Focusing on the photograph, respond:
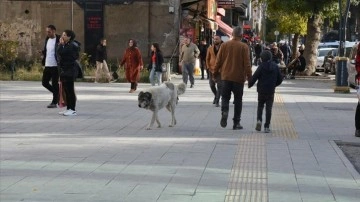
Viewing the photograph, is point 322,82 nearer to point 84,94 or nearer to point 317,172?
point 84,94

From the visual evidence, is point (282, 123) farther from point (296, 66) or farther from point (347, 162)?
point (296, 66)

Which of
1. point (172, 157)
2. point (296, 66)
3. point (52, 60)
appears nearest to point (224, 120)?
point (172, 157)

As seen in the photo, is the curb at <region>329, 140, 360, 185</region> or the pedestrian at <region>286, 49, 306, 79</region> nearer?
the curb at <region>329, 140, 360, 185</region>

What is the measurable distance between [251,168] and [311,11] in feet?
76.2

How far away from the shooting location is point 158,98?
39.6 ft

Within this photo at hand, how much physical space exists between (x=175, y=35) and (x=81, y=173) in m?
22.9

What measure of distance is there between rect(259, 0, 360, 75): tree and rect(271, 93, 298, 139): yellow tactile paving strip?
44.6 feet

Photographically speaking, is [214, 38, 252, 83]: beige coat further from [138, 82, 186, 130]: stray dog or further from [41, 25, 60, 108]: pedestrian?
[41, 25, 60, 108]: pedestrian

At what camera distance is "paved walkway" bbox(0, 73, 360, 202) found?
23.5 feet

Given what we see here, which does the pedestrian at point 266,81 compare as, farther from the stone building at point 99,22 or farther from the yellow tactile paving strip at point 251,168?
the stone building at point 99,22

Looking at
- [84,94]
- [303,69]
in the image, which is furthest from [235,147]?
[303,69]

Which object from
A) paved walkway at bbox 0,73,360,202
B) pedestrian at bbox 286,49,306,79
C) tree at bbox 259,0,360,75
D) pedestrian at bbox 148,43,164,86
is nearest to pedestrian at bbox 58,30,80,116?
paved walkway at bbox 0,73,360,202

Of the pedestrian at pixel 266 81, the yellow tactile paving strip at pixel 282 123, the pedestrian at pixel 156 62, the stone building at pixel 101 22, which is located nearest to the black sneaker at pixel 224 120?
the pedestrian at pixel 266 81

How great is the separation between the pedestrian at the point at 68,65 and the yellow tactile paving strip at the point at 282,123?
13.0 feet
